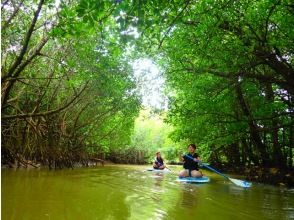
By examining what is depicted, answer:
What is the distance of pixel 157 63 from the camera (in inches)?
455

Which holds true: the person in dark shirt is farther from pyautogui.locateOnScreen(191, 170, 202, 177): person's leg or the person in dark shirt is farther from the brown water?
the brown water

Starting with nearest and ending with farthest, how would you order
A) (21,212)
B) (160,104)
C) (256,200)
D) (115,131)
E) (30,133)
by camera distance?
(21,212) → (256,200) → (30,133) → (160,104) → (115,131)

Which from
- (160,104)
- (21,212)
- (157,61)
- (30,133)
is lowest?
(21,212)

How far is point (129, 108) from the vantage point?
1606 cm

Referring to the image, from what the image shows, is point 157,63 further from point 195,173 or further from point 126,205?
point 126,205

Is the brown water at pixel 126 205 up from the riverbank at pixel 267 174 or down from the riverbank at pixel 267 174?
down

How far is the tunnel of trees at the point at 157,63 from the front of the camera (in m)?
5.02

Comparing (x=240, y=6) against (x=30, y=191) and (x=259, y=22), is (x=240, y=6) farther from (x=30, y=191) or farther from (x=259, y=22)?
(x=30, y=191)

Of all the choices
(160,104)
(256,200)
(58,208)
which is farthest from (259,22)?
(160,104)

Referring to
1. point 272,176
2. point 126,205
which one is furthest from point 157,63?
point 126,205

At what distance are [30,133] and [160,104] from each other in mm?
A: 4857

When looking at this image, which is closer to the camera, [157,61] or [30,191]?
[30,191]

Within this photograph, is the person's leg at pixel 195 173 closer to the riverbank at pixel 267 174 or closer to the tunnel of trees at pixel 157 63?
the tunnel of trees at pixel 157 63

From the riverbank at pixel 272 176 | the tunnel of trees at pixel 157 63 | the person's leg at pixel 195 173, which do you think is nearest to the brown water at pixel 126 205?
the tunnel of trees at pixel 157 63
